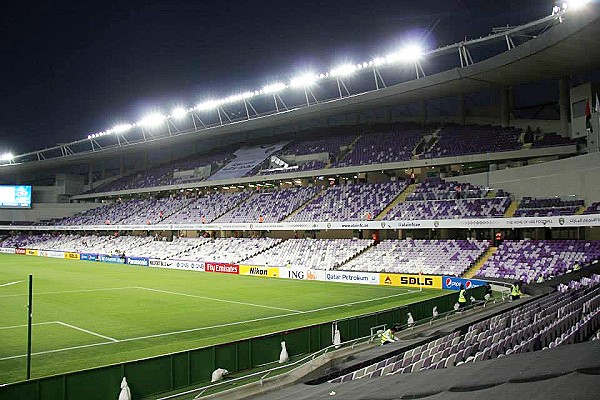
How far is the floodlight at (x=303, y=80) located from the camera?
5013cm

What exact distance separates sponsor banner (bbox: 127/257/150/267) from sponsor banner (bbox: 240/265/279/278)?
15.5 metres

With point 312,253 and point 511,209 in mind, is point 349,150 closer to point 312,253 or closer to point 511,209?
point 312,253

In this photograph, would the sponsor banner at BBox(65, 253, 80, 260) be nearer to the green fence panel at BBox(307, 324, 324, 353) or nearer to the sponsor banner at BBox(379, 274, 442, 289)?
the sponsor banner at BBox(379, 274, 442, 289)

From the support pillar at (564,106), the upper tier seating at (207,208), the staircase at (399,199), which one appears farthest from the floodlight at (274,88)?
the support pillar at (564,106)

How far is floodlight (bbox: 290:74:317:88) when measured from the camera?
164 feet

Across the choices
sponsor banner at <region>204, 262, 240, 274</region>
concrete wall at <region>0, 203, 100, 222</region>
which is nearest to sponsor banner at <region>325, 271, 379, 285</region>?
sponsor banner at <region>204, 262, 240, 274</region>

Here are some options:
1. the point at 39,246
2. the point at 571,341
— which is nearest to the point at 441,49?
the point at 571,341

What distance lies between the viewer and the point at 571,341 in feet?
30.8

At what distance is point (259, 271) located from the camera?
44.4 m

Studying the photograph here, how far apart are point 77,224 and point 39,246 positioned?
6.67 metres

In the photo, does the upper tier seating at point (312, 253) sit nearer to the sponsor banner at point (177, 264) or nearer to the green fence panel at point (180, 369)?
the sponsor banner at point (177, 264)

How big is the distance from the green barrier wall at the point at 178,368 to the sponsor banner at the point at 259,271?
24443mm

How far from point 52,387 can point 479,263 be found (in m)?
29.4

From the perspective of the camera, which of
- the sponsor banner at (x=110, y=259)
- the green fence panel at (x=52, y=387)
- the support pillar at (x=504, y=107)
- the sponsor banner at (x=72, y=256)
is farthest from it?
the sponsor banner at (x=72, y=256)
